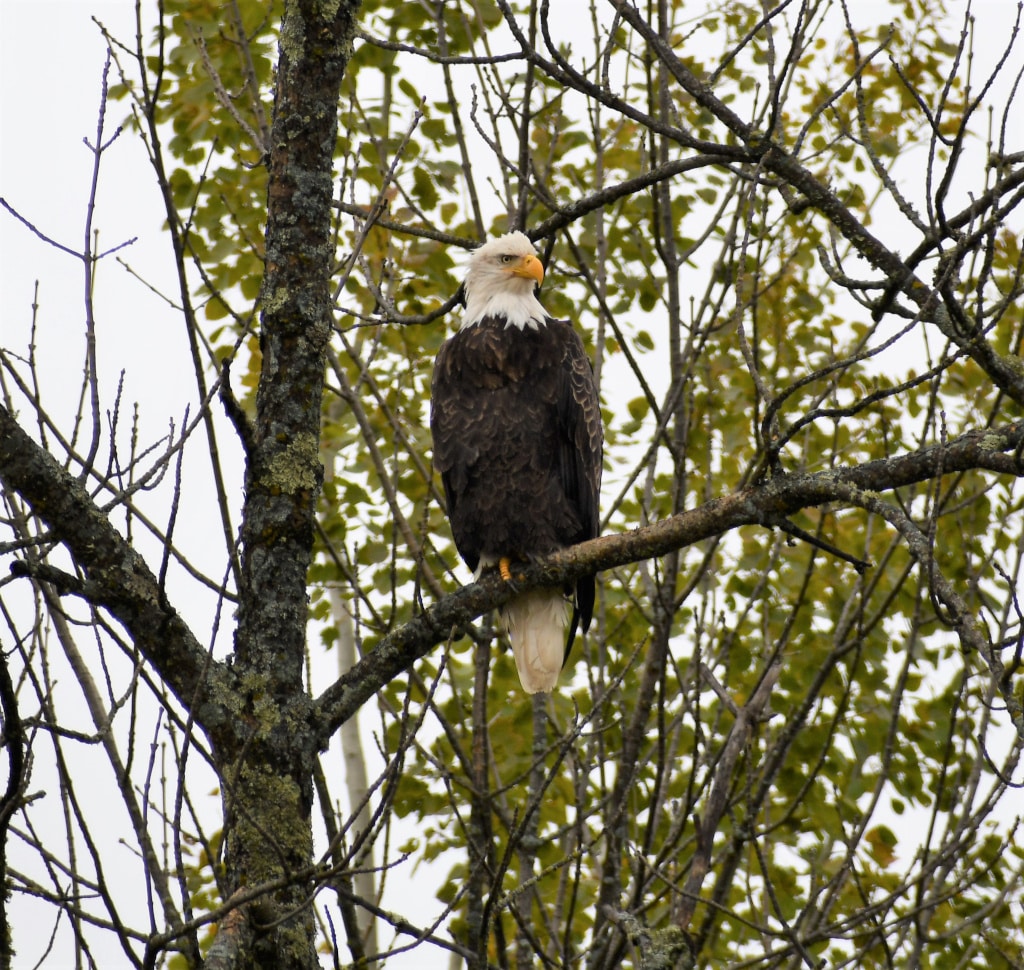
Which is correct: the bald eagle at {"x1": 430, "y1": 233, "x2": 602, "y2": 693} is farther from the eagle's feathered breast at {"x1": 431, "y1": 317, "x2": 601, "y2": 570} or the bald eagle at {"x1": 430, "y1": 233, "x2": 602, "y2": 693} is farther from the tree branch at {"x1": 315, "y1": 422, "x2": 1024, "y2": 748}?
the tree branch at {"x1": 315, "y1": 422, "x2": 1024, "y2": 748}

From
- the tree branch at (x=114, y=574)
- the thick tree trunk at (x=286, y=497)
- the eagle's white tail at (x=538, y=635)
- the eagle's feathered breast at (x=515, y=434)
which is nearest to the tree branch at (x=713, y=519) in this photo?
the thick tree trunk at (x=286, y=497)

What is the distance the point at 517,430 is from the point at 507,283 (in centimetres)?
58

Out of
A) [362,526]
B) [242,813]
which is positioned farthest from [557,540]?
[242,813]

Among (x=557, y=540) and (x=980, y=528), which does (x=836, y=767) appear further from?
(x=557, y=540)

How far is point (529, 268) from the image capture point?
4332mm

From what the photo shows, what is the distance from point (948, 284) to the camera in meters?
2.60

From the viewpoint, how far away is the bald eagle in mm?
4223

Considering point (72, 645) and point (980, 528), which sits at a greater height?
point (980, 528)

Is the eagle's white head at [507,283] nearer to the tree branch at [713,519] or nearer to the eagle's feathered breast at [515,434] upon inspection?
the eagle's feathered breast at [515,434]

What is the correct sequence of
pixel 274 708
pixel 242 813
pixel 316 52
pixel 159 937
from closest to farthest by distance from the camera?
pixel 159 937 < pixel 242 813 < pixel 274 708 < pixel 316 52

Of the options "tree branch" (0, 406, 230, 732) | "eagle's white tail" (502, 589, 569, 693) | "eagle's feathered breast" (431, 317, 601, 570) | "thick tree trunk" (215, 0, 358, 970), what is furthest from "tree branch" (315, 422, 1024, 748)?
"eagle's white tail" (502, 589, 569, 693)

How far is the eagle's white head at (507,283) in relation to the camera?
14.3 feet

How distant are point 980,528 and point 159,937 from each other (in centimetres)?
468

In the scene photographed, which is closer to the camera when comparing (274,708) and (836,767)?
(274,708)
